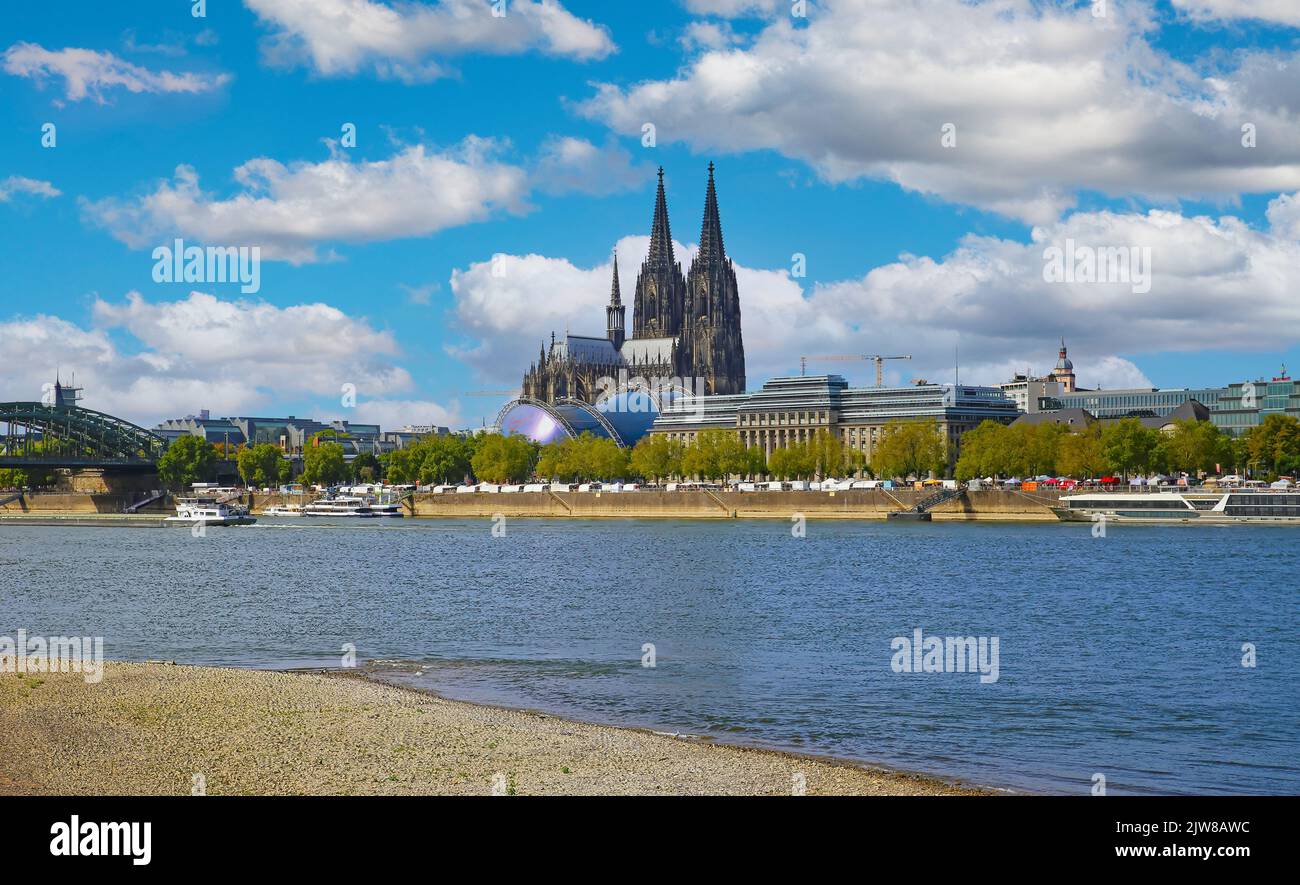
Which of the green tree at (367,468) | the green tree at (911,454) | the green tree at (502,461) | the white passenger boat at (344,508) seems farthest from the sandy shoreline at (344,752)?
the green tree at (367,468)

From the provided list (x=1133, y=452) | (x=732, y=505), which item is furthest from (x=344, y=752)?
(x=732, y=505)

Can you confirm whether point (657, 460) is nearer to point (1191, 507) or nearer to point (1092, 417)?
point (1092, 417)

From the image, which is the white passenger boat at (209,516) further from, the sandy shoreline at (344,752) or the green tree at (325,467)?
the sandy shoreline at (344,752)

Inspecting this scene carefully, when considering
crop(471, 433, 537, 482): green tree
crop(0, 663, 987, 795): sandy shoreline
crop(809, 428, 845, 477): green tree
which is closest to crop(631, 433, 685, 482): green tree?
crop(471, 433, 537, 482): green tree

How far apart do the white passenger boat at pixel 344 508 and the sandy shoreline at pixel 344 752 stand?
11400 cm

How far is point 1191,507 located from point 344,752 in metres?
86.5

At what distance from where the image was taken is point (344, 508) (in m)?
139

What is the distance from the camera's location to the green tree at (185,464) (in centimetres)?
17125

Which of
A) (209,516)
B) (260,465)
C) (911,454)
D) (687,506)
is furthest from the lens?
(260,465)

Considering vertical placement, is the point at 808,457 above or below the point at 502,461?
below

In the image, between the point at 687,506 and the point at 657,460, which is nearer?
the point at 687,506

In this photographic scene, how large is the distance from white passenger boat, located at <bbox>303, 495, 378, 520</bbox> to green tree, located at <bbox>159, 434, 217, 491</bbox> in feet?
105
